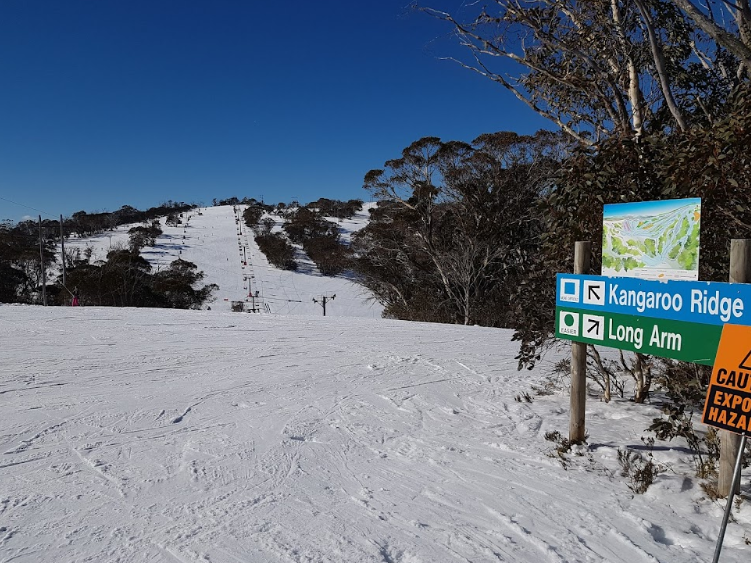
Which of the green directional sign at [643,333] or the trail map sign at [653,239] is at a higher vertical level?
the trail map sign at [653,239]

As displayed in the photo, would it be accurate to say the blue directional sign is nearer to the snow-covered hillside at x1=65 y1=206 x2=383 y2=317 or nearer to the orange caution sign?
the orange caution sign

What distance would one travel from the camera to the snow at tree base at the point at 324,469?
2.73 m

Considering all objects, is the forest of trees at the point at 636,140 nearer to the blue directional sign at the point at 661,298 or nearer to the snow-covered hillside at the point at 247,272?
the blue directional sign at the point at 661,298

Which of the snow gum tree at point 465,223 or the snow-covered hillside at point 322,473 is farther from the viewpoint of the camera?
Answer: the snow gum tree at point 465,223

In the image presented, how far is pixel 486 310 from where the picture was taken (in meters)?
18.0

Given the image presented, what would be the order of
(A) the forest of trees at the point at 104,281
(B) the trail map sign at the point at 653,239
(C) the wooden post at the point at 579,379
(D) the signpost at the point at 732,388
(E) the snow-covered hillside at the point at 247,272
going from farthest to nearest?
(E) the snow-covered hillside at the point at 247,272 → (A) the forest of trees at the point at 104,281 → (C) the wooden post at the point at 579,379 → (B) the trail map sign at the point at 653,239 → (D) the signpost at the point at 732,388

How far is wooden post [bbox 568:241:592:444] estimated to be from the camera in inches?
160

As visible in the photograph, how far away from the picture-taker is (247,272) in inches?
1764

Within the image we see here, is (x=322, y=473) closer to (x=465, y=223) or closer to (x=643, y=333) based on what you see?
(x=643, y=333)

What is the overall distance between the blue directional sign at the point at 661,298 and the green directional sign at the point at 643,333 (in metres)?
0.04

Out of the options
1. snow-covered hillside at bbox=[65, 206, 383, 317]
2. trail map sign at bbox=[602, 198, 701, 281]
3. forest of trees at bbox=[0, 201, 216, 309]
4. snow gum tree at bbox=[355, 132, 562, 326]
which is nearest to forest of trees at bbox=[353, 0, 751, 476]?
trail map sign at bbox=[602, 198, 701, 281]

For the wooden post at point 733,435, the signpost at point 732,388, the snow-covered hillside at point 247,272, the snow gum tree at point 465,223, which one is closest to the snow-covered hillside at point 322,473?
the wooden post at point 733,435

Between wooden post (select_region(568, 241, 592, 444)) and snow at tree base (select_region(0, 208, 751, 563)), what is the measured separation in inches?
7.5

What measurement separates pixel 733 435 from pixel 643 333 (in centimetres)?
76
